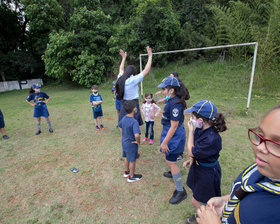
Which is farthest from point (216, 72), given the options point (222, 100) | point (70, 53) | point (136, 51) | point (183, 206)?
point (70, 53)

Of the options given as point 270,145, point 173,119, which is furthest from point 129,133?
point 270,145

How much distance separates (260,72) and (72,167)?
8.38 meters

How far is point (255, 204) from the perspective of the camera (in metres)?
0.74

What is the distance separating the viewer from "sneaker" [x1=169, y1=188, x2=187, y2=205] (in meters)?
2.60

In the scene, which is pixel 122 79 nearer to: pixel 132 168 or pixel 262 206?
pixel 132 168

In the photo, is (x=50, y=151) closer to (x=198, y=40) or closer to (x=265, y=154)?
(x=265, y=154)

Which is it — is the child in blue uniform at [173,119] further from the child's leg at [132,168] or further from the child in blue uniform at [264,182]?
the child in blue uniform at [264,182]

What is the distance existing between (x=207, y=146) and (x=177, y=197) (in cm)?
130

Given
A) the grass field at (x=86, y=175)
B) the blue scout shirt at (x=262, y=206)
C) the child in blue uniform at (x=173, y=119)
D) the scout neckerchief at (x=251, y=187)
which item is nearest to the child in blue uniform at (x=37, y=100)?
the grass field at (x=86, y=175)

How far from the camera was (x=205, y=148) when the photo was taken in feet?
5.78

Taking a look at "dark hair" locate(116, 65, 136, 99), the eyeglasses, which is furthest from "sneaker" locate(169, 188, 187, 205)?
the eyeglasses

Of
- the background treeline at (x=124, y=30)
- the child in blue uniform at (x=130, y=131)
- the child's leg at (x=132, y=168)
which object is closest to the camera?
the child in blue uniform at (x=130, y=131)

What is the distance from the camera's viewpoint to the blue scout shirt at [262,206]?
69 cm

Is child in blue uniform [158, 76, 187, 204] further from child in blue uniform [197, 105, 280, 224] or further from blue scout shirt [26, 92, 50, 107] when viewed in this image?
blue scout shirt [26, 92, 50, 107]
